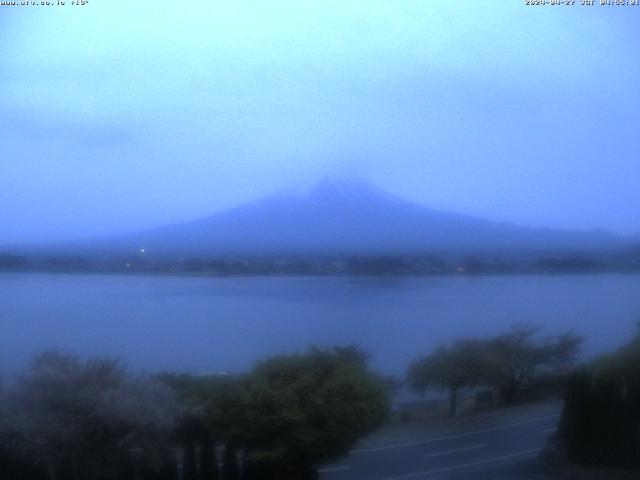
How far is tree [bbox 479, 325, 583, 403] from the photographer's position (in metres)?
Answer: 6.58

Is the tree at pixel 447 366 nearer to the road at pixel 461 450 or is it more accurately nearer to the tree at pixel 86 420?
the road at pixel 461 450

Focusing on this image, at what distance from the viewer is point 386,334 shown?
21.2 ft

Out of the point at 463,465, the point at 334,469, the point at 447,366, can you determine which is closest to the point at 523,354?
the point at 447,366

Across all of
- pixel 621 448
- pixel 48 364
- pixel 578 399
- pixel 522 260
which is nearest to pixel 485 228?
pixel 522 260

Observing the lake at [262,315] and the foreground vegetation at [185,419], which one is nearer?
the foreground vegetation at [185,419]

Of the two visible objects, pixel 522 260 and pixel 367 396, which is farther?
pixel 522 260

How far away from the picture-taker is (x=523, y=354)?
6.62 metres

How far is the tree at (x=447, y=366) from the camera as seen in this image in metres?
6.44

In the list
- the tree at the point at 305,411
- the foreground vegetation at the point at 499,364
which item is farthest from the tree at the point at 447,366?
Answer: the tree at the point at 305,411

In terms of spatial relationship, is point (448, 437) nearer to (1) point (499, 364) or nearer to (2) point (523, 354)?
(1) point (499, 364)

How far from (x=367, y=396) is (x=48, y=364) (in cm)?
236

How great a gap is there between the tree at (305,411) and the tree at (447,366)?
0.29 metres

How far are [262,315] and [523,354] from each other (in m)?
2.08

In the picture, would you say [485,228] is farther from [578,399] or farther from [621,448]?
[621,448]
